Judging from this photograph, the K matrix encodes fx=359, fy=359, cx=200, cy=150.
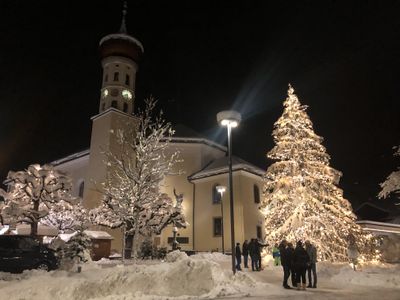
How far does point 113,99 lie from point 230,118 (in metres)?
28.2

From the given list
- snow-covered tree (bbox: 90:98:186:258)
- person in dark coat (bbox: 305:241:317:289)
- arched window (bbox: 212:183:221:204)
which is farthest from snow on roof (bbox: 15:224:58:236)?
person in dark coat (bbox: 305:241:317:289)

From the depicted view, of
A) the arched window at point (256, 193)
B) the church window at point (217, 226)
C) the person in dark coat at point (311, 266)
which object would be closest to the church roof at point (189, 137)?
the arched window at point (256, 193)

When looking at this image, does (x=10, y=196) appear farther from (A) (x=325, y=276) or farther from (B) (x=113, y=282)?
(A) (x=325, y=276)

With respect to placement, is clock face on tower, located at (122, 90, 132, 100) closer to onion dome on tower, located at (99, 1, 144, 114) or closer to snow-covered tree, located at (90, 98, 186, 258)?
onion dome on tower, located at (99, 1, 144, 114)

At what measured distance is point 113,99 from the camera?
40.0m

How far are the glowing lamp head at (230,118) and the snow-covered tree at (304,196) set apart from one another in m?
8.69

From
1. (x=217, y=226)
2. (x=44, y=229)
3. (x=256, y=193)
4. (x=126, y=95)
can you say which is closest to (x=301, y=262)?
(x=217, y=226)

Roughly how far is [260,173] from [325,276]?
20939 mm

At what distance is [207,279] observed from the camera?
11.1 meters

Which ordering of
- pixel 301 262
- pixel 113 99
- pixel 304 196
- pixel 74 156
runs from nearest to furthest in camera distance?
pixel 301 262
pixel 304 196
pixel 113 99
pixel 74 156

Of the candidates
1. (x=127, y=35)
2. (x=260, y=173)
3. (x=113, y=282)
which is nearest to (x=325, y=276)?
(x=113, y=282)

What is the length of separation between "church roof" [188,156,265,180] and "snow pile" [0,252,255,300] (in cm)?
2251

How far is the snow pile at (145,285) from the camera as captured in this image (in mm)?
9797

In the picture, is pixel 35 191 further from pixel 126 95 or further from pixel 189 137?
pixel 189 137
